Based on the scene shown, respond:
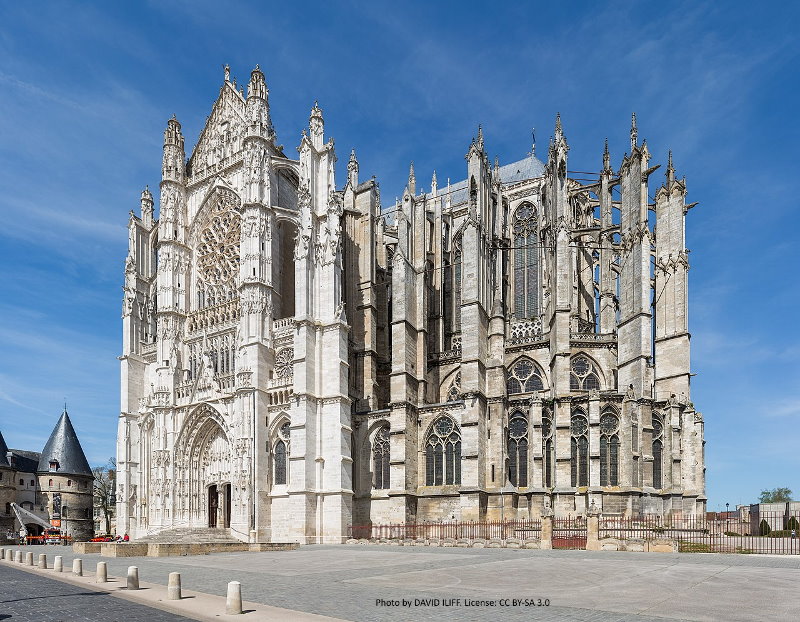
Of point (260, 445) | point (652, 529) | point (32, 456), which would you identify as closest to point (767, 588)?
point (652, 529)

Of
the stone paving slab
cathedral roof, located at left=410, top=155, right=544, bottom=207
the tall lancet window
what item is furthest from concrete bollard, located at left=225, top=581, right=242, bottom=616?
cathedral roof, located at left=410, top=155, right=544, bottom=207

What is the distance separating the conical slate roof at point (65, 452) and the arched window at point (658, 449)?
144 ft

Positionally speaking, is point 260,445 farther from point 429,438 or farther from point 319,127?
point 319,127

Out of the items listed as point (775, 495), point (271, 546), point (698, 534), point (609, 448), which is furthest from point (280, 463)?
point (775, 495)

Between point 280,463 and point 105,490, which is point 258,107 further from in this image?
point 105,490

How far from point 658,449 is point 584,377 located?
4716 mm

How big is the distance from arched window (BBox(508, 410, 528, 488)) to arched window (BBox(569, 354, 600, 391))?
10.3 ft

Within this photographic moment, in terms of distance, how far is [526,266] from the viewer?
40500 mm

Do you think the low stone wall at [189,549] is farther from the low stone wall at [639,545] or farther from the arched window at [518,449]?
the low stone wall at [639,545]

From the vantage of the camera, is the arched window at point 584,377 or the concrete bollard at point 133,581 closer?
the concrete bollard at point 133,581

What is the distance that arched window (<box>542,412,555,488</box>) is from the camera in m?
31.7

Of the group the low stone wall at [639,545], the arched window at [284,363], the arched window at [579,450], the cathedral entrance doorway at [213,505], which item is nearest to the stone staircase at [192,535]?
the cathedral entrance doorway at [213,505]

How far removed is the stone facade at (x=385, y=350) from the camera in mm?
31547

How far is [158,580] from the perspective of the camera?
50.9 ft
